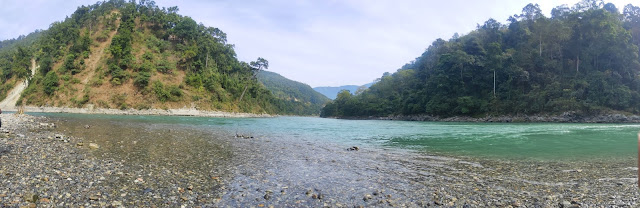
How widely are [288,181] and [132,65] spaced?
91.2 m

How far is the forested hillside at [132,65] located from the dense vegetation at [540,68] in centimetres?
6118

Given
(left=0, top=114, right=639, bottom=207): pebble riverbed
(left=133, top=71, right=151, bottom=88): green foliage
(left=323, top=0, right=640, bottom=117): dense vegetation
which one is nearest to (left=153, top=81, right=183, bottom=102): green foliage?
(left=133, top=71, right=151, bottom=88): green foliage

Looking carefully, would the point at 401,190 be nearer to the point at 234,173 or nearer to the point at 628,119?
the point at 234,173

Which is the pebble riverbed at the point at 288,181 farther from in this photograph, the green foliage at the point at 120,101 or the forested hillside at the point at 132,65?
the forested hillside at the point at 132,65

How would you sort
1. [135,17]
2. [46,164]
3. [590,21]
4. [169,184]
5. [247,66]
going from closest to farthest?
[169,184] → [46,164] → [590,21] → [135,17] → [247,66]

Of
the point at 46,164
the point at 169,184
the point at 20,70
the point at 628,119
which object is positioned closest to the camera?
the point at 169,184

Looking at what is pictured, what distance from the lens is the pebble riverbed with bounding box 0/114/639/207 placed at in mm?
5984

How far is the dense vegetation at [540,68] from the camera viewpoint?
60844 mm

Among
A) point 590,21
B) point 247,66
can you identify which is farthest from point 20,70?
point 590,21

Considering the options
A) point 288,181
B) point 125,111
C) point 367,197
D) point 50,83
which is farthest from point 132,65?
point 367,197

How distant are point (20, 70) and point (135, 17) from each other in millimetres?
33571

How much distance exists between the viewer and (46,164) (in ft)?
26.7

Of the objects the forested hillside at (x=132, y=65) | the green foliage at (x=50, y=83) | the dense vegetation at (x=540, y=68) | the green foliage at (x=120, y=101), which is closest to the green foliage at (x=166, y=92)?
the forested hillside at (x=132, y=65)

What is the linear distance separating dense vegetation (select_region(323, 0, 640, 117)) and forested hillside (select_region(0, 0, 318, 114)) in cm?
6118
